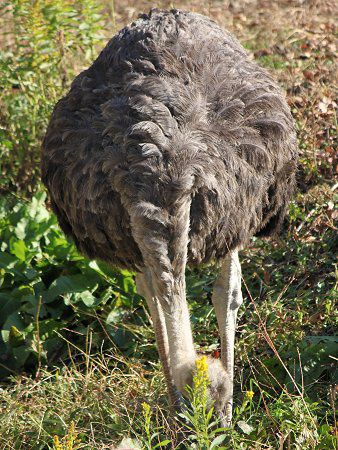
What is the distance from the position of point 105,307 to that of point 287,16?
3532 millimetres

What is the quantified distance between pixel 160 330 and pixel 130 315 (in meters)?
0.99

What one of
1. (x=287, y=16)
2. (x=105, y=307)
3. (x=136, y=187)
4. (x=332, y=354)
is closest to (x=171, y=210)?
(x=136, y=187)

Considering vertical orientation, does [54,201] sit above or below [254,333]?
above

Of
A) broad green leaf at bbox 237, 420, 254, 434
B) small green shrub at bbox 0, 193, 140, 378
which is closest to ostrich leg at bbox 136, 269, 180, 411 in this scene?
broad green leaf at bbox 237, 420, 254, 434

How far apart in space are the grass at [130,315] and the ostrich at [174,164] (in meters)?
0.25

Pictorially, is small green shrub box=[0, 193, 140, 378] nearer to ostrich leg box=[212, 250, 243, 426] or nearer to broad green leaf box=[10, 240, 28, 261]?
broad green leaf box=[10, 240, 28, 261]

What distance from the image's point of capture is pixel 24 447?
378 cm

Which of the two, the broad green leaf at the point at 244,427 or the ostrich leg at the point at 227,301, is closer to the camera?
the broad green leaf at the point at 244,427

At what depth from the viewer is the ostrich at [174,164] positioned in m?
3.11

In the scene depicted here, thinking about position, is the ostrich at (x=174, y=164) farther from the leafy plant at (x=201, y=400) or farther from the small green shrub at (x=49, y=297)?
the small green shrub at (x=49, y=297)

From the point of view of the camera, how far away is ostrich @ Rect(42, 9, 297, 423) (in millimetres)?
3109

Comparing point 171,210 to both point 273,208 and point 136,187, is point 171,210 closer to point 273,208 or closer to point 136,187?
point 136,187

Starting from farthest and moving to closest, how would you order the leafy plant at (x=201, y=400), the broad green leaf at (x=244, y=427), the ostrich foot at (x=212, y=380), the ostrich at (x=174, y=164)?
the broad green leaf at (x=244, y=427), the ostrich at (x=174, y=164), the ostrich foot at (x=212, y=380), the leafy plant at (x=201, y=400)

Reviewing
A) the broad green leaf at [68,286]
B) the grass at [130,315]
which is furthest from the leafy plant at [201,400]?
the broad green leaf at [68,286]
